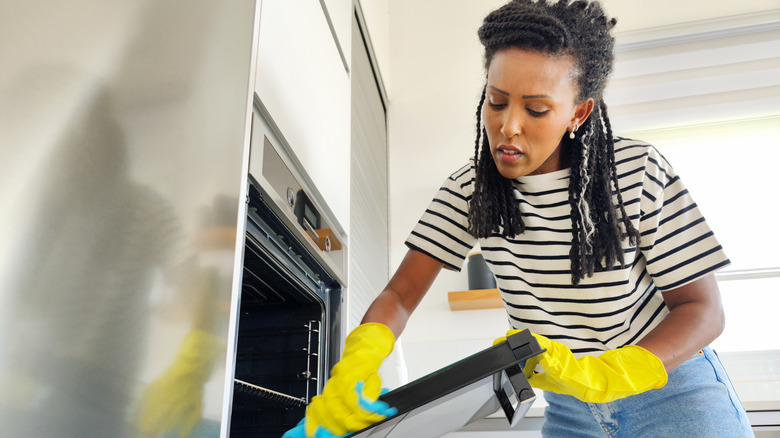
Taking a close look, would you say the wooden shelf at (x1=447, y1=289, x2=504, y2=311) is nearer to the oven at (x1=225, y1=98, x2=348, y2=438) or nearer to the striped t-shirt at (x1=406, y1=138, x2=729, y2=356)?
the oven at (x1=225, y1=98, x2=348, y2=438)

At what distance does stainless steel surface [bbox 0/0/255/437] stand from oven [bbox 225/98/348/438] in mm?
222

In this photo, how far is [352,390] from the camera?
813 millimetres

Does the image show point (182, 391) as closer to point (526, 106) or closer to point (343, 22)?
point (526, 106)

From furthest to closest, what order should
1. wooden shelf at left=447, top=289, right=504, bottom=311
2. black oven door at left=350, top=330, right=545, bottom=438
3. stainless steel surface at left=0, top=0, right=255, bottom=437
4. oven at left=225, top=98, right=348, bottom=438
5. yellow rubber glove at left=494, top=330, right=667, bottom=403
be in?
wooden shelf at left=447, top=289, right=504, bottom=311
oven at left=225, top=98, right=348, bottom=438
yellow rubber glove at left=494, top=330, right=667, bottom=403
black oven door at left=350, top=330, right=545, bottom=438
stainless steel surface at left=0, top=0, right=255, bottom=437

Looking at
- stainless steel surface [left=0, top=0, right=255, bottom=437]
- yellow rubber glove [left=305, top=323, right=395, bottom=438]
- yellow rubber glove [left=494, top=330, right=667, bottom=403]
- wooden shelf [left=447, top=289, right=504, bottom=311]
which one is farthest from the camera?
wooden shelf [left=447, top=289, right=504, bottom=311]

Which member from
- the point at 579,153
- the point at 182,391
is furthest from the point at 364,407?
A: the point at 579,153

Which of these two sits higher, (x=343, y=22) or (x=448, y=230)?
(x=343, y=22)

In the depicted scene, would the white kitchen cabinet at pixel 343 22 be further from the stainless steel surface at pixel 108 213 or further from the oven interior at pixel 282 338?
the stainless steel surface at pixel 108 213

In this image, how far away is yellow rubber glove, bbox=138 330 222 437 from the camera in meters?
0.71

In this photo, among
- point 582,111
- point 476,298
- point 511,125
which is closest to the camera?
point 511,125

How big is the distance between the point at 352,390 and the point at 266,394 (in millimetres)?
441

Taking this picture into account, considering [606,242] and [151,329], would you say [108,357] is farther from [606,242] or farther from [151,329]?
[606,242]

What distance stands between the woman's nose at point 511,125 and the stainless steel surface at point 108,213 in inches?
19.4

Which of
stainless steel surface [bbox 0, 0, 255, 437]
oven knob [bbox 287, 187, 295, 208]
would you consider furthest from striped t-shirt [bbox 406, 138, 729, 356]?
stainless steel surface [bbox 0, 0, 255, 437]
